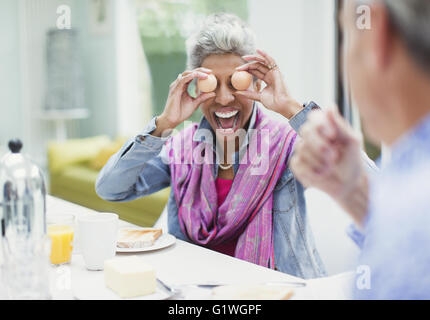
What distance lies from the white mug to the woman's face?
2.03ft

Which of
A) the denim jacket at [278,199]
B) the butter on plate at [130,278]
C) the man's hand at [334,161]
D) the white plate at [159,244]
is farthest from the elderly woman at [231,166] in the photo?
the man's hand at [334,161]

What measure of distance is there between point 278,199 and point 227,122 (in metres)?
0.31

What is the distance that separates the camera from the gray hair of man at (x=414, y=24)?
0.56m

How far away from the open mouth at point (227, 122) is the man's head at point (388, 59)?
0.99 meters

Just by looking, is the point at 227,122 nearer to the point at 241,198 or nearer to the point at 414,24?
the point at 241,198

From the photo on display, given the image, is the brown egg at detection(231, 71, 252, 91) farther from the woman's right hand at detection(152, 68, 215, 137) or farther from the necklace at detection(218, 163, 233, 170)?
the necklace at detection(218, 163, 233, 170)

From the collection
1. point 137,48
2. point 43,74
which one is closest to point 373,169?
point 137,48

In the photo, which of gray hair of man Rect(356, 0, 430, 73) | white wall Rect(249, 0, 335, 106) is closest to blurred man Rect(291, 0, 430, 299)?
gray hair of man Rect(356, 0, 430, 73)

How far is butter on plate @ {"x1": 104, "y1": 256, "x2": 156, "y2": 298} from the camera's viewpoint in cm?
94

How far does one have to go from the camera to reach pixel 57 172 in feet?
16.0

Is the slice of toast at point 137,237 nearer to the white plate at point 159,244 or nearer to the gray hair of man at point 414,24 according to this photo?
the white plate at point 159,244

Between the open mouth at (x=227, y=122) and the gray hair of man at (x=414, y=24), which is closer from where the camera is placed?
the gray hair of man at (x=414, y=24)

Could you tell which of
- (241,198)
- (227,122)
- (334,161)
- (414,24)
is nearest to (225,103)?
(227,122)
